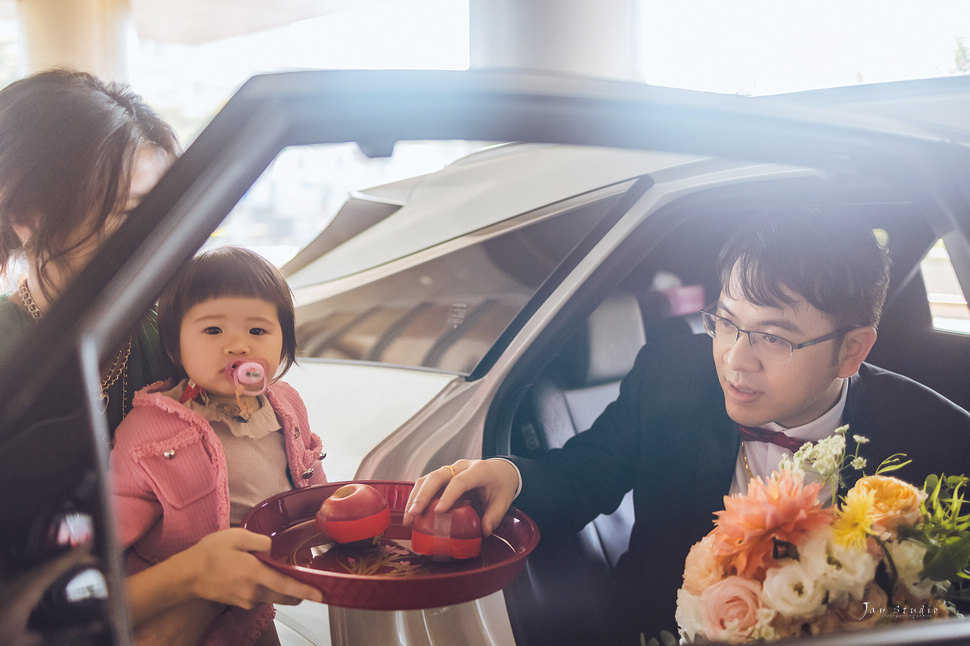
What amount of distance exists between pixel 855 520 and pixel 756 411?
135mm

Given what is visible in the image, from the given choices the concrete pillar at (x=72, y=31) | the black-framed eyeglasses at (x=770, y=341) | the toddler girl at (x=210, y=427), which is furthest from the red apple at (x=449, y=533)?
the concrete pillar at (x=72, y=31)

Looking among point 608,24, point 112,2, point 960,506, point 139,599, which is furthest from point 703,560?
point 112,2

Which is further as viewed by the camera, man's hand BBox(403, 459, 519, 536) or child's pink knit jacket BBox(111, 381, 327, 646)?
man's hand BBox(403, 459, 519, 536)

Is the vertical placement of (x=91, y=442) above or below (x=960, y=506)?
above

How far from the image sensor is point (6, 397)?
0.50 meters

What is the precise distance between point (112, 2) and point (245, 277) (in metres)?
8.82

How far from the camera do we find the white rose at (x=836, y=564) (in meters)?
0.64

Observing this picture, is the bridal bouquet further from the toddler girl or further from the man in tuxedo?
the toddler girl

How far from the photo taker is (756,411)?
70cm

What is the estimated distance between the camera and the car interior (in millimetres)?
685

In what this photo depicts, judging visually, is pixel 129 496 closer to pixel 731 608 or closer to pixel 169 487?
pixel 169 487

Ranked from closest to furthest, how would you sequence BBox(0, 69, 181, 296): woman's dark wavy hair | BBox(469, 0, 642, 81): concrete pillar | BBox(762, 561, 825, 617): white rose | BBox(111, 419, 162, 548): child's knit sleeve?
BBox(111, 419, 162, 548): child's knit sleeve, BBox(762, 561, 825, 617): white rose, BBox(0, 69, 181, 296): woman's dark wavy hair, BBox(469, 0, 642, 81): concrete pillar

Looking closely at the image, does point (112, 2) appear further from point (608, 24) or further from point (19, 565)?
point (19, 565)

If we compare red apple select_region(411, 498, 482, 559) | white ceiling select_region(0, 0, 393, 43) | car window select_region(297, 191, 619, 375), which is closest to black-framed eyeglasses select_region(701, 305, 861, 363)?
car window select_region(297, 191, 619, 375)
